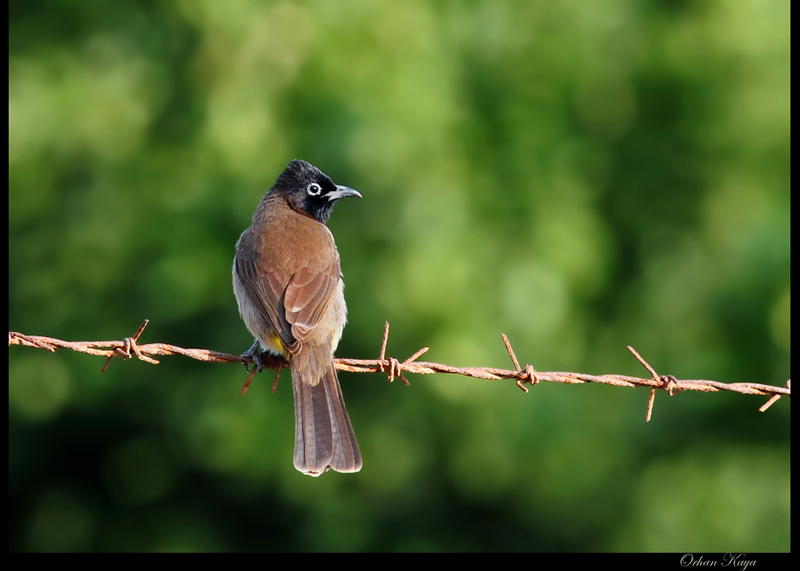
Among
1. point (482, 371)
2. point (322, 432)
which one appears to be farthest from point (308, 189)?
point (482, 371)

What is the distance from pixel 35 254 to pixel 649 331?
5439mm

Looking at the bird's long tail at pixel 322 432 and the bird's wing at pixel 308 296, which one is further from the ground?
the bird's wing at pixel 308 296

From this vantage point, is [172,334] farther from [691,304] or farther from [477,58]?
[691,304]

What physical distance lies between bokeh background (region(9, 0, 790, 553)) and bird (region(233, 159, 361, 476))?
150 centimetres

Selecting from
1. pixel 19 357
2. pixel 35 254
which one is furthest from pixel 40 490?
pixel 35 254

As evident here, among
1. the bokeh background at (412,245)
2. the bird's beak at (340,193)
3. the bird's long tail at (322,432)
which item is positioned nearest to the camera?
the bird's long tail at (322,432)

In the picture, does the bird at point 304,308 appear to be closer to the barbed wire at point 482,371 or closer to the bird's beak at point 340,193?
the bird's beak at point 340,193

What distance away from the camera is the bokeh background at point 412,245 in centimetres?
741

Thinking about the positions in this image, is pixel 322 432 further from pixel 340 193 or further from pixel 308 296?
pixel 340 193

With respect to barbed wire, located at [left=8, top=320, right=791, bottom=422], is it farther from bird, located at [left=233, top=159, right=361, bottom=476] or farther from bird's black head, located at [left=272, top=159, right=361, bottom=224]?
bird's black head, located at [left=272, top=159, right=361, bottom=224]

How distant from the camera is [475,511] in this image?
823 centimetres

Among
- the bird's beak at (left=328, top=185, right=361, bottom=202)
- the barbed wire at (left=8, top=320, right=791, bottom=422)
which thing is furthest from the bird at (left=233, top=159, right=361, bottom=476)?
the barbed wire at (left=8, top=320, right=791, bottom=422)

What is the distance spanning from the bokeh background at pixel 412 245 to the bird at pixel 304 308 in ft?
4.93

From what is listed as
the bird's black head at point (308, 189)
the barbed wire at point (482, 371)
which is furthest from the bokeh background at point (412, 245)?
the barbed wire at point (482, 371)
